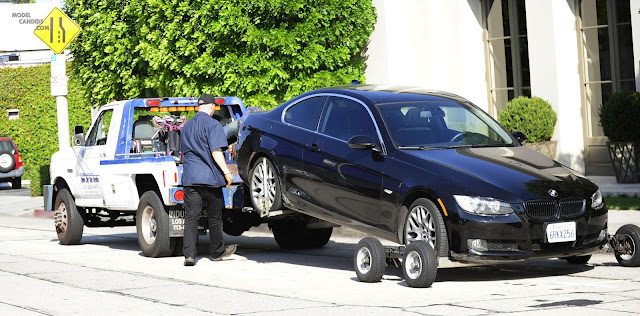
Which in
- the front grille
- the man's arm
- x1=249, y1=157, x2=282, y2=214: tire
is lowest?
the front grille

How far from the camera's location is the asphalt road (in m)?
10.1

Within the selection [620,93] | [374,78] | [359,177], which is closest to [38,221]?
[374,78]

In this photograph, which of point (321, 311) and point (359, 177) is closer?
point (321, 311)

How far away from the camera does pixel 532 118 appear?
896 inches

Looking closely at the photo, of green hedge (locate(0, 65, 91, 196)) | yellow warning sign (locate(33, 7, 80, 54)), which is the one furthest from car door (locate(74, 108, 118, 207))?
green hedge (locate(0, 65, 91, 196))

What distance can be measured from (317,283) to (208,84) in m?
13.4

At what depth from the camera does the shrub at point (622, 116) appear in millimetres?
21125

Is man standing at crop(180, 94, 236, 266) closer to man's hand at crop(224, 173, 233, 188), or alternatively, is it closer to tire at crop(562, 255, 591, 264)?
man's hand at crop(224, 173, 233, 188)

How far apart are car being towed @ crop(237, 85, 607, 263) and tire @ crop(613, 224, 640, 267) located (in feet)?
1.10

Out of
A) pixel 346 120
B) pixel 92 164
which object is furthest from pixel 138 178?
pixel 346 120

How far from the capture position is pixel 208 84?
82.2 feet

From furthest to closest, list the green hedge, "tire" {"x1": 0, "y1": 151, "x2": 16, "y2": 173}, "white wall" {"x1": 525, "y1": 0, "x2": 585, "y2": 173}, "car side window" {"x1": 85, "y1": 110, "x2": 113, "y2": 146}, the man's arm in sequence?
the green hedge → "tire" {"x1": 0, "y1": 151, "x2": 16, "y2": 173} → "white wall" {"x1": 525, "y1": 0, "x2": 585, "y2": 173} → "car side window" {"x1": 85, "y1": 110, "x2": 113, "y2": 146} → the man's arm

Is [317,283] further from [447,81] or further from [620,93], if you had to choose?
[447,81]

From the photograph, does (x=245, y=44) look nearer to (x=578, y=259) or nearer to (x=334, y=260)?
(x=334, y=260)
